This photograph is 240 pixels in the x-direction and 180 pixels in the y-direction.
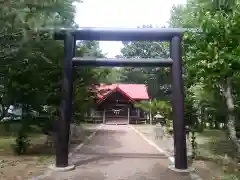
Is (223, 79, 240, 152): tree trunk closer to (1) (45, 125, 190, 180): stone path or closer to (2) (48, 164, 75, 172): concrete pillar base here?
(1) (45, 125, 190, 180): stone path

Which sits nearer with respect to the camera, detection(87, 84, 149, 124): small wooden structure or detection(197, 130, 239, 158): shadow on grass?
detection(197, 130, 239, 158): shadow on grass

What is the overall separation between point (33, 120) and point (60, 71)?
3007mm

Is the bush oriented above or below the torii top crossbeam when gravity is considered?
below

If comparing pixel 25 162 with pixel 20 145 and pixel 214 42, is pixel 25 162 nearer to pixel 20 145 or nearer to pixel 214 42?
pixel 20 145

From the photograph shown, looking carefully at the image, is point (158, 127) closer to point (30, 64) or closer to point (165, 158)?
point (165, 158)

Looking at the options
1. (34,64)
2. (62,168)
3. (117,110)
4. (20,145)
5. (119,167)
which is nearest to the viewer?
(62,168)

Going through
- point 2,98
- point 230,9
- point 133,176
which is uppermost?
point 230,9

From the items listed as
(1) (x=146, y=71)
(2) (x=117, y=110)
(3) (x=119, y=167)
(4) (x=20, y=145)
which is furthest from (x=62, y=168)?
(1) (x=146, y=71)

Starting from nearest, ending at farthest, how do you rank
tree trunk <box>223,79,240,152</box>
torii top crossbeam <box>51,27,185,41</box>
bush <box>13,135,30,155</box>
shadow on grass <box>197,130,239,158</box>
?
torii top crossbeam <box>51,27,185,41</box>, tree trunk <box>223,79,240,152</box>, bush <box>13,135,30,155</box>, shadow on grass <box>197,130,239,158</box>

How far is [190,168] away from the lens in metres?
9.62

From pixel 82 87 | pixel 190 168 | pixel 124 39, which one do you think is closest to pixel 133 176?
pixel 190 168

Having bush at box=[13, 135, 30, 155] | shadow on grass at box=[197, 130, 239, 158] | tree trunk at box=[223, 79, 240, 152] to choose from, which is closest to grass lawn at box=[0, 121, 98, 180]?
bush at box=[13, 135, 30, 155]

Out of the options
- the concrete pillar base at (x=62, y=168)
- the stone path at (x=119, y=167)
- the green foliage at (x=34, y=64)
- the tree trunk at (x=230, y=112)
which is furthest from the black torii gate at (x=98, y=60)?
the tree trunk at (x=230, y=112)

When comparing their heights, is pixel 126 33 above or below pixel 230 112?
above
